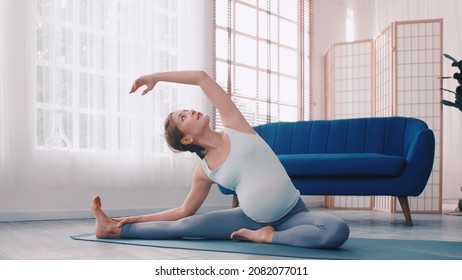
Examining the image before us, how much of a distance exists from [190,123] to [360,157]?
1.70 meters

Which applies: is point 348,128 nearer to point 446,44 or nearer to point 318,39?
point 318,39

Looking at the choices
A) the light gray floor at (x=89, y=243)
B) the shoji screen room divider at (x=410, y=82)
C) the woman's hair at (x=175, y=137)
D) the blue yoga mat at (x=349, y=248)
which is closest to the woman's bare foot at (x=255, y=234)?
the blue yoga mat at (x=349, y=248)

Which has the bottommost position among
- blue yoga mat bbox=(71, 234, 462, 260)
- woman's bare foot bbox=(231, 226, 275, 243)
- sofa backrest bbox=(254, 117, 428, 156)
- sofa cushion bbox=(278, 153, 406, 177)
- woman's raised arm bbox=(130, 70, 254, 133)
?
blue yoga mat bbox=(71, 234, 462, 260)

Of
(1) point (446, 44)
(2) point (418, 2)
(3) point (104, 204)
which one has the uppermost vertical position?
(2) point (418, 2)

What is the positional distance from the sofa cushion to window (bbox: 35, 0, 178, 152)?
127 cm

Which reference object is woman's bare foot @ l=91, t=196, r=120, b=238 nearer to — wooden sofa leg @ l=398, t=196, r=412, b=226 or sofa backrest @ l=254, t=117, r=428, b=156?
wooden sofa leg @ l=398, t=196, r=412, b=226

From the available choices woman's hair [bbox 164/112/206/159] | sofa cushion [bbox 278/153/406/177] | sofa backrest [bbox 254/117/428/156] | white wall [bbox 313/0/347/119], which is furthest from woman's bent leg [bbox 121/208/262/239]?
white wall [bbox 313/0/347/119]

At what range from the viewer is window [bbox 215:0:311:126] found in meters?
4.94

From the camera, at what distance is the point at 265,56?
5.39 m

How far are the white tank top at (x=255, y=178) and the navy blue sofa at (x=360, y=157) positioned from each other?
4.76 ft

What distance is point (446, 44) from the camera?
699 cm

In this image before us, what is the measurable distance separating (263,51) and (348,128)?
5.95ft

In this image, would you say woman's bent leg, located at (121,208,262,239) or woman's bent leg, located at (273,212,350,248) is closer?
woman's bent leg, located at (273,212,350,248)
